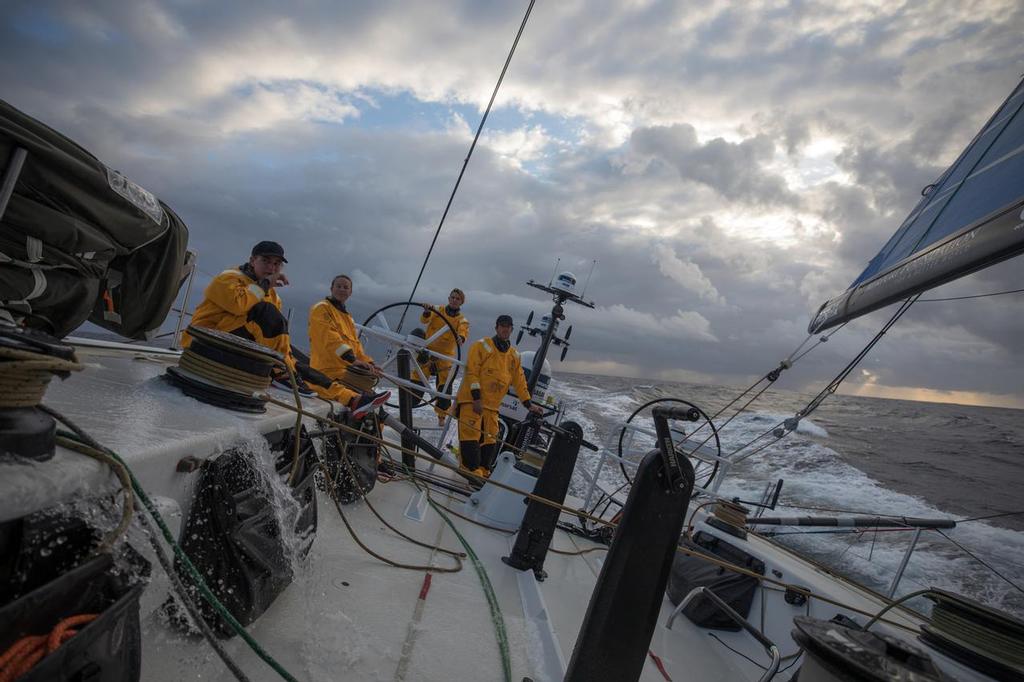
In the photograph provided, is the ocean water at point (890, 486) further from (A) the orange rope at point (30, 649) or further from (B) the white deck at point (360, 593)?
(A) the orange rope at point (30, 649)

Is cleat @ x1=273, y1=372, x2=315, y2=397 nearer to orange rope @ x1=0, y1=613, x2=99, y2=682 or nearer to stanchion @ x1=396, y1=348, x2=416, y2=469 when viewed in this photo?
stanchion @ x1=396, y1=348, x2=416, y2=469

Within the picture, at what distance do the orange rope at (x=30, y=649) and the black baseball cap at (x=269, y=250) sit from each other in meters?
2.91

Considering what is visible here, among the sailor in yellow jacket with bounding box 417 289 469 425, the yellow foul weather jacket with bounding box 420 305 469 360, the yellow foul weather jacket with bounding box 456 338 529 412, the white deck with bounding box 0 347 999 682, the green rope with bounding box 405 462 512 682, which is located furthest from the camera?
the yellow foul weather jacket with bounding box 420 305 469 360

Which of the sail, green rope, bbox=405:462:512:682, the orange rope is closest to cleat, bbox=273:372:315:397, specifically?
green rope, bbox=405:462:512:682

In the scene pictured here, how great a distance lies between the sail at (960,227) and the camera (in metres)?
2.95

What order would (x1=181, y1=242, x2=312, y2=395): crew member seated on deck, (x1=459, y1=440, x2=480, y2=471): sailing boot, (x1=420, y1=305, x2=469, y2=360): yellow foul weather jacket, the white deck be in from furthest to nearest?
1. (x1=420, y1=305, x2=469, y2=360): yellow foul weather jacket
2. (x1=459, y1=440, x2=480, y2=471): sailing boot
3. (x1=181, y1=242, x2=312, y2=395): crew member seated on deck
4. the white deck

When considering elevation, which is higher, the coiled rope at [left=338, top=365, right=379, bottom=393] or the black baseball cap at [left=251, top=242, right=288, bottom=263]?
the black baseball cap at [left=251, top=242, right=288, bottom=263]

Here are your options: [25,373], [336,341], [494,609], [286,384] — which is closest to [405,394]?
[336,341]

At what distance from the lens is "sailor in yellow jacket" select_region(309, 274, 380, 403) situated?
447 cm

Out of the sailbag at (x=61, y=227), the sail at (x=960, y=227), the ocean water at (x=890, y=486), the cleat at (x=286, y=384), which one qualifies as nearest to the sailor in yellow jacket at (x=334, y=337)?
the cleat at (x=286, y=384)

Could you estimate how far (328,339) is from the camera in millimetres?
4539

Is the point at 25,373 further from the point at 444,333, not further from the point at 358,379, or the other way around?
the point at 444,333

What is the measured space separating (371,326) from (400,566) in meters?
3.43

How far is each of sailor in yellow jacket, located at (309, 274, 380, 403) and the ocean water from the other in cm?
258
